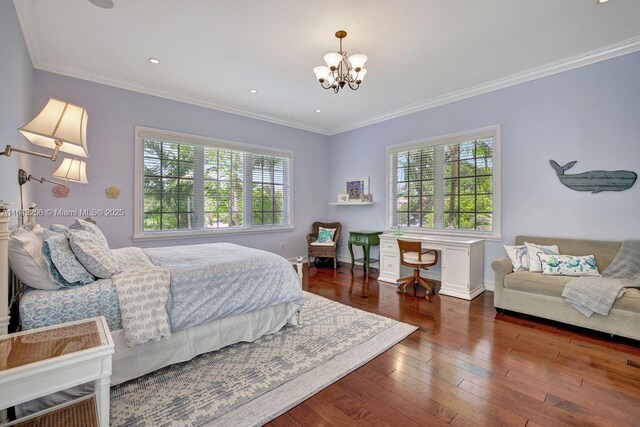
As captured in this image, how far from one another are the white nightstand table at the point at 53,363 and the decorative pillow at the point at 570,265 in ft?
13.0

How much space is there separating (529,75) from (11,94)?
5.55 meters

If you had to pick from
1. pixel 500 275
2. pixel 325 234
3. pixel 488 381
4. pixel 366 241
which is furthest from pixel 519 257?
pixel 325 234

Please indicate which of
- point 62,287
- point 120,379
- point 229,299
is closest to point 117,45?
point 62,287

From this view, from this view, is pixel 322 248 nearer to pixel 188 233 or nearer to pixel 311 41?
pixel 188 233

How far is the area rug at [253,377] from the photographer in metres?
1.71

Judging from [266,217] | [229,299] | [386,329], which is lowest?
[386,329]

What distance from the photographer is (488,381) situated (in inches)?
80.4

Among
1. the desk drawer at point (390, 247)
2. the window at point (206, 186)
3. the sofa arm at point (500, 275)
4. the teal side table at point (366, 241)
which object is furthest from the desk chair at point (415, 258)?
the window at point (206, 186)

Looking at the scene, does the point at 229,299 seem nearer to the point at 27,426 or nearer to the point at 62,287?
the point at 62,287

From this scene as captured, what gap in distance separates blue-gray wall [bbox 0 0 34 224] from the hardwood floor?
273 centimetres

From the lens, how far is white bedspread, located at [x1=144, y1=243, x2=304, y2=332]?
2160 millimetres

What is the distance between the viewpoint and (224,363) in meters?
2.25

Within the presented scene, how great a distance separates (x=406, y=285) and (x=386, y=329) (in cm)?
140

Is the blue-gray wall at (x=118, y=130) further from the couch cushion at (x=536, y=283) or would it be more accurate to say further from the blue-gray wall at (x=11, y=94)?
the couch cushion at (x=536, y=283)
